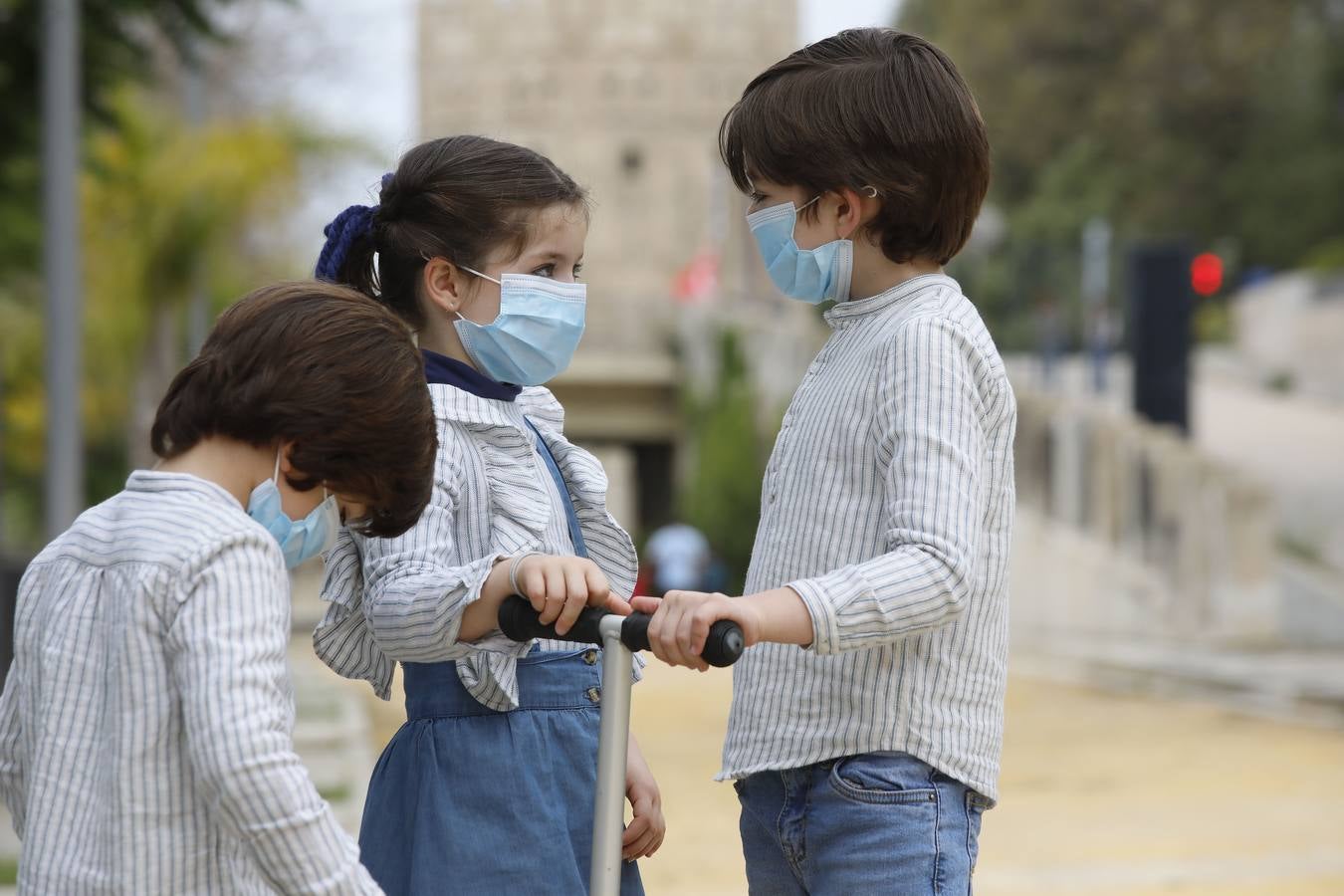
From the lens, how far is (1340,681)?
1377 centimetres

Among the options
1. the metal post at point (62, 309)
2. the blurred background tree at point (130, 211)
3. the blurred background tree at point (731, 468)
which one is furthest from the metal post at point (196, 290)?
the blurred background tree at point (731, 468)

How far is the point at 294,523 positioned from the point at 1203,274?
16962 mm

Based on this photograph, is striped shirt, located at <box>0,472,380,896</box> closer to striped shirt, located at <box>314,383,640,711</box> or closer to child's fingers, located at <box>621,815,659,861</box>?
striped shirt, located at <box>314,383,640,711</box>

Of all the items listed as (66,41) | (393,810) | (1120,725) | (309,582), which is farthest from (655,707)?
(309,582)

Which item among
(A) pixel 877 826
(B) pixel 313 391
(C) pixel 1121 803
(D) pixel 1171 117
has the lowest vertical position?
(C) pixel 1121 803

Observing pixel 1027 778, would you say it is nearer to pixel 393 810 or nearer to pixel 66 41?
pixel 66 41

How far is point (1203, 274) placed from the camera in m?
18.3

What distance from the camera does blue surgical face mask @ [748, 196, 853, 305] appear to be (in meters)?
2.73

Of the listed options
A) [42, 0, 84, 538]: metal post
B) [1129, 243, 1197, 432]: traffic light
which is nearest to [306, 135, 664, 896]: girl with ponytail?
[42, 0, 84, 538]: metal post

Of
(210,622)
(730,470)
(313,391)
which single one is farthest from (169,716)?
(730,470)

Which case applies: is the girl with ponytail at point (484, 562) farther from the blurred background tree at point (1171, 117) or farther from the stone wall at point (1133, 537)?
the blurred background tree at point (1171, 117)

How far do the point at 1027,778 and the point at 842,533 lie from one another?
8225 millimetres

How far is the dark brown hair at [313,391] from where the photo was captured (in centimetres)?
222

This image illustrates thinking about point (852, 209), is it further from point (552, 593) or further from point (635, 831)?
point (635, 831)
